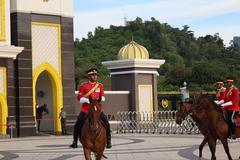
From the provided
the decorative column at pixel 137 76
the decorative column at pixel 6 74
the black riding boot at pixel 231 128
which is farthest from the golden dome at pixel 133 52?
the black riding boot at pixel 231 128

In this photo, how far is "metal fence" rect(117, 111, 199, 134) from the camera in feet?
88.6

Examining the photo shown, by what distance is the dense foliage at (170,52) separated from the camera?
54.5m

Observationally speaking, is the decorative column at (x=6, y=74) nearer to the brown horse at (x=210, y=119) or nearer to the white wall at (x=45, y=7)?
the white wall at (x=45, y=7)

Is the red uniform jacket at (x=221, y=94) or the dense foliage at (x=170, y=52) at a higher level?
the dense foliage at (x=170, y=52)

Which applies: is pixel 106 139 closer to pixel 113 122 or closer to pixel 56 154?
pixel 56 154

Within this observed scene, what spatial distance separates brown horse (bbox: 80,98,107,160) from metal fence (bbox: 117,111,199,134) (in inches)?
626

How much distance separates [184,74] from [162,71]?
7816mm

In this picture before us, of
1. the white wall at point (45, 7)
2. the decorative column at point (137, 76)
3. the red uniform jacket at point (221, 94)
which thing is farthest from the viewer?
the decorative column at point (137, 76)

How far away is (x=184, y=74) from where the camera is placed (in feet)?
176

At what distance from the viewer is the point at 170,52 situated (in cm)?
6512

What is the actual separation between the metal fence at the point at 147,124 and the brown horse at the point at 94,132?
15901mm

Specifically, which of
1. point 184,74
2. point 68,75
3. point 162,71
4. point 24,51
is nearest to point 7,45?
point 24,51

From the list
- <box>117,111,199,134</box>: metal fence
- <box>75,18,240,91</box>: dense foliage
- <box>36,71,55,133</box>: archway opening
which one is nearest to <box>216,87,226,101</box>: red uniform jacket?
<box>117,111,199,134</box>: metal fence

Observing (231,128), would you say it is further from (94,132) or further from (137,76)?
(137,76)
